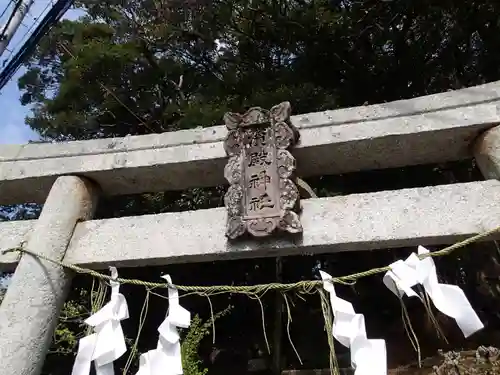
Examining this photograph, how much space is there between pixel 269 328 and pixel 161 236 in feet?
13.5

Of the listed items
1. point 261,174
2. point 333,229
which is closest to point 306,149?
point 261,174

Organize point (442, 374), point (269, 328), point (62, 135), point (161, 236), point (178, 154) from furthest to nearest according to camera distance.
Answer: point (62, 135), point (269, 328), point (442, 374), point (178, 154), point (161, 236)

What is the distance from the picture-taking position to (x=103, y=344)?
202 centimetres

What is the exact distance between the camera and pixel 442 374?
3.99 meters

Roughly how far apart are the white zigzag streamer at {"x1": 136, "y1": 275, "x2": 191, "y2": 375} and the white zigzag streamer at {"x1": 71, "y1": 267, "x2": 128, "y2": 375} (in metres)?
0.12

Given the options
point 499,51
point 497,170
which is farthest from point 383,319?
point 497,170

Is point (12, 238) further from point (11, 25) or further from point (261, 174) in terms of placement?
point (11, 25)

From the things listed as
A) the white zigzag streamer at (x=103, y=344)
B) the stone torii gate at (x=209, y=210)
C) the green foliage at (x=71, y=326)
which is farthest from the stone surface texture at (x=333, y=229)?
the green foliage at (x=71, y=326)

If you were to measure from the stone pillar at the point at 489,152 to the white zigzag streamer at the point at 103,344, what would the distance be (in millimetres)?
1726

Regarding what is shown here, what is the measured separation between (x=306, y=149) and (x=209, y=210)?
1.78 feet

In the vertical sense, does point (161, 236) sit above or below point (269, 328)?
below

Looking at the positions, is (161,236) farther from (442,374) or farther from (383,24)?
(383,24)

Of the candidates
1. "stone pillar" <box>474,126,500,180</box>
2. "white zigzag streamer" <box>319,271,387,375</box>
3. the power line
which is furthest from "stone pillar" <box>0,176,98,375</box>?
the power line

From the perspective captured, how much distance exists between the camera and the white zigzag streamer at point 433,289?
172 centimetres
